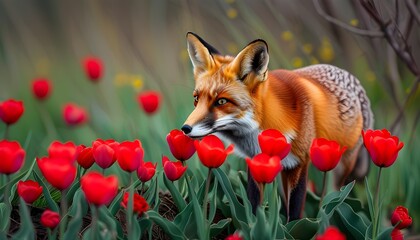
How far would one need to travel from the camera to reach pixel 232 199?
8.41ft

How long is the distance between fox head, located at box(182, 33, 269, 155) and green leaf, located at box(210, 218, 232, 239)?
309 millimetres

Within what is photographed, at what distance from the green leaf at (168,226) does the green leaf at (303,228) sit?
432mm

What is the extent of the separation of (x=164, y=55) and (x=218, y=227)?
2241 millimetres

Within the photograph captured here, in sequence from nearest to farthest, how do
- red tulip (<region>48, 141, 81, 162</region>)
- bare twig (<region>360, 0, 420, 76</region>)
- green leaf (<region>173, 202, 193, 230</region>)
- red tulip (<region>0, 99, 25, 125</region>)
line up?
1. red tulip (<region>48, 141, 81, 162</region>)
2. green leaf (<region>173, 202, 193, 230</region>)
3. red tulip (<region>0, 99, 25, 125</region>)
4. bare twig (<region>360, 0, 420, 76</region>)

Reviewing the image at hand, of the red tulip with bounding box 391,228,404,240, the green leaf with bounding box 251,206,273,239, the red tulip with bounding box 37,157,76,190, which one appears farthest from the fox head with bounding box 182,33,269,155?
the red tulip with bounding box 391,228,404,240

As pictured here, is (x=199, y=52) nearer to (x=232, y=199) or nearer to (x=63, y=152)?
(x=232, y=199)

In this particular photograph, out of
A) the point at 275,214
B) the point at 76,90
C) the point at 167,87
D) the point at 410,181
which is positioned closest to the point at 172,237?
the point at 275,214

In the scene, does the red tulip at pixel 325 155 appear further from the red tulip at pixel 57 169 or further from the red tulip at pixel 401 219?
the red tulip at pixel 57 169

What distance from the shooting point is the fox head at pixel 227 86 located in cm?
240

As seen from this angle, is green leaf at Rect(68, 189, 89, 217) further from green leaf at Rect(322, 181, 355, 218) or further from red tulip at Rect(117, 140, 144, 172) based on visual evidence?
green leaf at Rect(322, 181, 355, 218)

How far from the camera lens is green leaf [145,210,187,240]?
238 centimetres

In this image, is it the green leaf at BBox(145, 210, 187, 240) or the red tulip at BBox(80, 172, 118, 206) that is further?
the green leaf at BBox(145, 210, 187, 240)

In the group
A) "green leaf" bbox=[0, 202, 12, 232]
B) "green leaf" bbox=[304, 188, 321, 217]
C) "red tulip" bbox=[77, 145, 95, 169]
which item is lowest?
"green leaf" bbox=[304, 188, 321, 217]

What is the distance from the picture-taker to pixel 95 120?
4.63 metres
